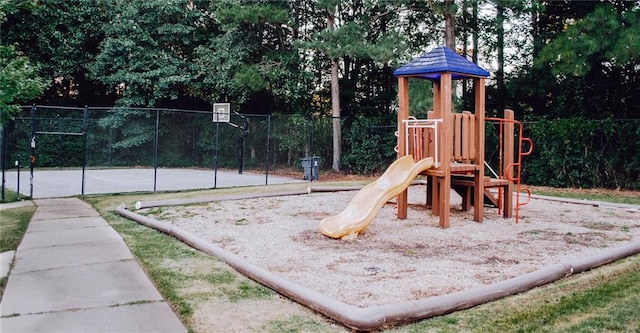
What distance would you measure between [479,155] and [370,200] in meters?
2.07

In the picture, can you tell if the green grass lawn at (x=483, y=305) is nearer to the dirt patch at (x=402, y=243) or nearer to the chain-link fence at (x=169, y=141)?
the dirt patch at (x=402, y=243)

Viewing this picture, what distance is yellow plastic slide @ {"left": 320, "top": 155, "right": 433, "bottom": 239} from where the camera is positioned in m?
5.90

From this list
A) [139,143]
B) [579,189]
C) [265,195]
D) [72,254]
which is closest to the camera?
[72,254]

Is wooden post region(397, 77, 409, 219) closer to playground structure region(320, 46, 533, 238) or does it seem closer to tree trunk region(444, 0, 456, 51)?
playground structure region(320, 46, 533, 238)

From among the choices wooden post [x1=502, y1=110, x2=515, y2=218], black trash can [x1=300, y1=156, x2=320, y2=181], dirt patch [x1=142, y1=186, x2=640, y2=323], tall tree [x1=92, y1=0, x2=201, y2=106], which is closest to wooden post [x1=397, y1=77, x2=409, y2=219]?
dirt patch [x1=142, y1=186, x2=640, y2=323]

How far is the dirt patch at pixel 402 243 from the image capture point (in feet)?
13.3

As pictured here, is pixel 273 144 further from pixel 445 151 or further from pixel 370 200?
pixel 370 200

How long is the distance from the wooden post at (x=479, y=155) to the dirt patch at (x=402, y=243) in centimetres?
24

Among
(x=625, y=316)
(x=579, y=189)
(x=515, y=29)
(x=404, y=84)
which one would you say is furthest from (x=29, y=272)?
(x=515, y=29)

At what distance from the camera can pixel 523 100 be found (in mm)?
16828

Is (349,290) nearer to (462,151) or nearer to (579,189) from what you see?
(462,151)

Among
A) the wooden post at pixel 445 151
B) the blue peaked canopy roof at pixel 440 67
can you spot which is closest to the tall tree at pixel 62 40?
the blue peaked canopy roof at pixel 440 67

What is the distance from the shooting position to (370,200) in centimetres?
639

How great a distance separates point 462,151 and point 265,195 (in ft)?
14.0
